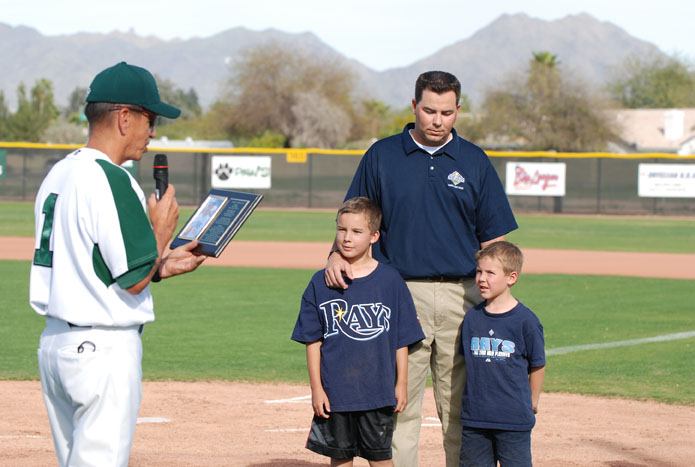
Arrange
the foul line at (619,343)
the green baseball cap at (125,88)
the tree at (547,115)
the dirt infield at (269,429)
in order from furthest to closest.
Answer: the tree at (547,115) < the foul line at (619,343) < the dirt infield at (269,429) < the green baseball cap at (125,88)

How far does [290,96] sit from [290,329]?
60.1 m

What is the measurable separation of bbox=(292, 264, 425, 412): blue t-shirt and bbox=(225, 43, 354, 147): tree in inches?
2494

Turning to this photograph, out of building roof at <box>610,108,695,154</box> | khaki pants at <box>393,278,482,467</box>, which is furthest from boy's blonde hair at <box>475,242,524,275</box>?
building roof at <box>610,108,695,154</box>

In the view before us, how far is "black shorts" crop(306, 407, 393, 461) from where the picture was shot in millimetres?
4219

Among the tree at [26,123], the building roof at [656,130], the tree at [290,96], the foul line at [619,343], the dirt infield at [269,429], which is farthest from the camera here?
the tree at [290,96]

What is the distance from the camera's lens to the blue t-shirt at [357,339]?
418cm

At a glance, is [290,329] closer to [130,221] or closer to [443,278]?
[443,278]

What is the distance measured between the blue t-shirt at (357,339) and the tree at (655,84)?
9470 cm

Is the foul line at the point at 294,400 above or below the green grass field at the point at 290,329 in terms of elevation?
below

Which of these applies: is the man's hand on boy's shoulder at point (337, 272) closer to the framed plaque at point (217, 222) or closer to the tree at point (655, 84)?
the framed plaque at point (217, 222)

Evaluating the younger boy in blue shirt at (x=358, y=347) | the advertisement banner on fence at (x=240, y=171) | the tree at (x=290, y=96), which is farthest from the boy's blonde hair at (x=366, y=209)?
the tree at (x=290, y=96)

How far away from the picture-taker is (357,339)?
4.19m

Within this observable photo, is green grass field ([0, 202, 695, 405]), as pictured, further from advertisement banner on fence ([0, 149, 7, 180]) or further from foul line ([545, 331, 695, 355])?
advertisement banner on fence ([0, 149, 7, 180])

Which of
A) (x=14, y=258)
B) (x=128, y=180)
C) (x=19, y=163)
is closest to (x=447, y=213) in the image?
(x=128, y=180)
